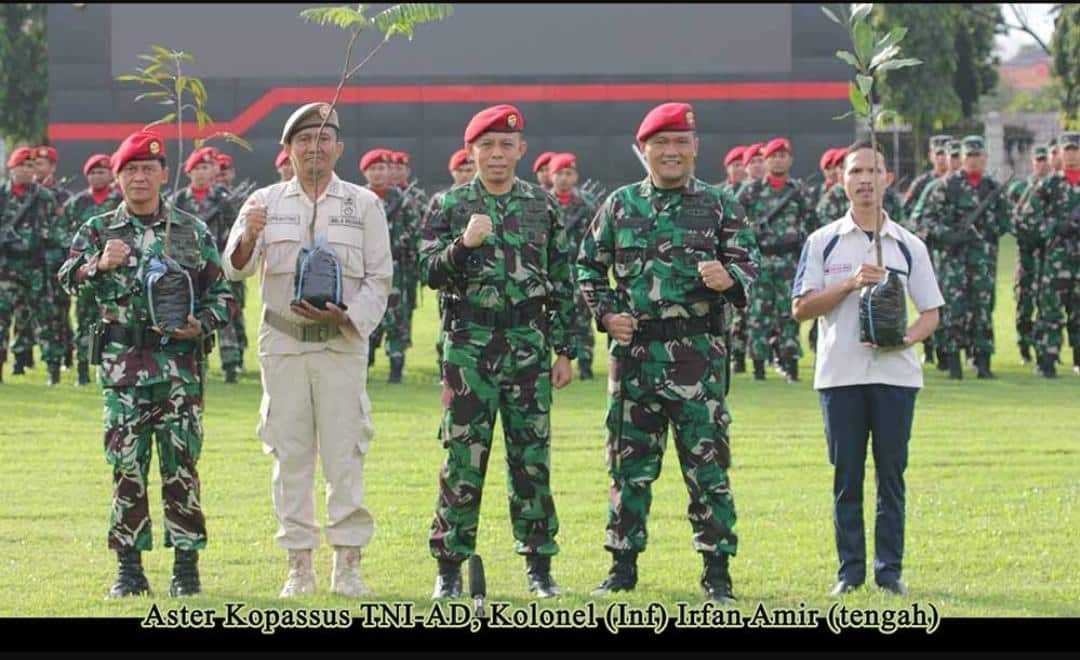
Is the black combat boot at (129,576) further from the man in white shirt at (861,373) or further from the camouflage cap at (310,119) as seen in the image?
the man in white shirt at (861,373)

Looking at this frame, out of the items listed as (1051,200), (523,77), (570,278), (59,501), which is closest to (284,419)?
(570,278)

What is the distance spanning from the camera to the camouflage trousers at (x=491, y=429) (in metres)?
8.23

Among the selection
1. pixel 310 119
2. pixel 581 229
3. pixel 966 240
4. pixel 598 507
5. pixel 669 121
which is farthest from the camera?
pixel 581 229

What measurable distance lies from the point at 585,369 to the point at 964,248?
3619 millimetres

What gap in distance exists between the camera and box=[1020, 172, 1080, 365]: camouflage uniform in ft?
59.3

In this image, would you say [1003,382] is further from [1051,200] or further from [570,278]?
[570,278]

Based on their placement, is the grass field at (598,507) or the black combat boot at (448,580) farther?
the grass field at (598,507)

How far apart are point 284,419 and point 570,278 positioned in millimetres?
1341

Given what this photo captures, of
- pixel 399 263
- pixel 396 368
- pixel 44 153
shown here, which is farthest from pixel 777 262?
pixel 44 153

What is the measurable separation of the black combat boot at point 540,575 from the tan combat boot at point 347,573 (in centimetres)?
68

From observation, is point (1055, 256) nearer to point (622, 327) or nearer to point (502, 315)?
point (622, 327)

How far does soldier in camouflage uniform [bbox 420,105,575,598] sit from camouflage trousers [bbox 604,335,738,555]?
29cm

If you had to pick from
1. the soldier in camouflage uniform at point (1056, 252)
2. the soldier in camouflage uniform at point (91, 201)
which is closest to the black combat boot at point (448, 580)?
the soldier in camouflage uniform at point (91, 201)

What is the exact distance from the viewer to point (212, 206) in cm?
1773
